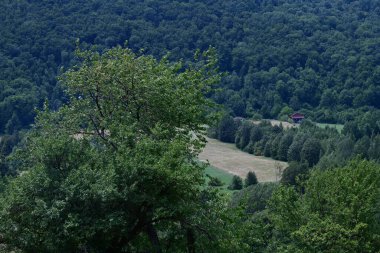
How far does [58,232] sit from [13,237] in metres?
1.38

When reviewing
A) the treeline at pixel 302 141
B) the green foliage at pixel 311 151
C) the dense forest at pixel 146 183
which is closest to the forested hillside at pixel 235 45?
the treeline at pixel 302 141

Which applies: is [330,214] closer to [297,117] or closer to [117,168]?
[117,168]

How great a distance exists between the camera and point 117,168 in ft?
52.6

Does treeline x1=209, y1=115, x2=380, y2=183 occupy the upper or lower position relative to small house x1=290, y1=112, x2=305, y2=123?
upper

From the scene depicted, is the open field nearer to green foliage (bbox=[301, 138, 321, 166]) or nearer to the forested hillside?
green foliage (bbox=[301, 138, 321, 166])

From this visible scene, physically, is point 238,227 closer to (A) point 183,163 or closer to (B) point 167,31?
(A) point 183,163

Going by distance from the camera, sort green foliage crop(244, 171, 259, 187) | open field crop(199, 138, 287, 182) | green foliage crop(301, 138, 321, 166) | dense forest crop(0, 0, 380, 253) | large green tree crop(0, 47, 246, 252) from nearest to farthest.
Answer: large green tree crop(0, 47, 246, 252), dense forest crop(0, 0, 380, 253), green foliage crop(244, 171, 259, 187), open field crop(199, 138, 287, 182), green foliage crop(301, 138, 321, 166)

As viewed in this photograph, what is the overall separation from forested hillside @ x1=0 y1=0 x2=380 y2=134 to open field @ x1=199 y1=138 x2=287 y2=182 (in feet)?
62.7

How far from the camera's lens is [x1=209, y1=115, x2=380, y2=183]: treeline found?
78.1 metres

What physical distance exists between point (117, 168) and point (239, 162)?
7498 centimetres

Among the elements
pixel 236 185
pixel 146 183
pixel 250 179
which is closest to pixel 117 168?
pixel 146 183

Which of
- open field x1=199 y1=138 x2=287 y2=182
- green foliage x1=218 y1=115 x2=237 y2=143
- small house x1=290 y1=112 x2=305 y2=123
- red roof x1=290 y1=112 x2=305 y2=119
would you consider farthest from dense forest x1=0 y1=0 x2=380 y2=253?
red roof x1=290 y1=112 x2=305 y2=119

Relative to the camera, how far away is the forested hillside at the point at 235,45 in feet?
399

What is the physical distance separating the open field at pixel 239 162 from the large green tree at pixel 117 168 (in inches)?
2396
